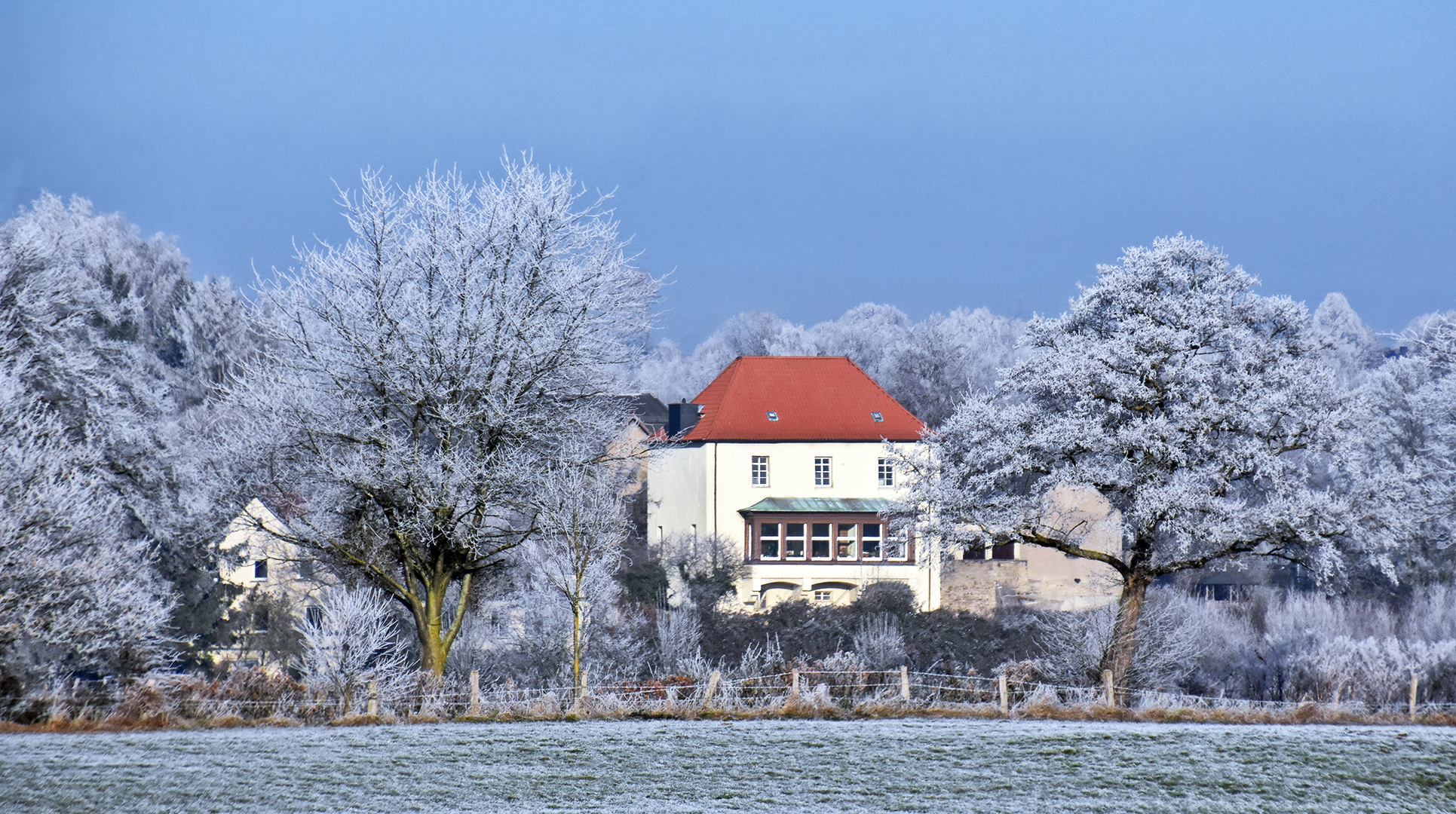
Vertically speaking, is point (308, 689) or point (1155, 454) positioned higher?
point (1155, 454)

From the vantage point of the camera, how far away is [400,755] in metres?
14.0

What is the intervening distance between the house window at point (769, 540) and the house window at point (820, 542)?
1207mm

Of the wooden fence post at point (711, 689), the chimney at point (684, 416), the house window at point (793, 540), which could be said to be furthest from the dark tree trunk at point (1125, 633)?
the chimney at point (684, 416)

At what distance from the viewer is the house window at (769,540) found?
43.4 m

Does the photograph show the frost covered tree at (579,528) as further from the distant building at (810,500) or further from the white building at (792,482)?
the white building at (792,482)

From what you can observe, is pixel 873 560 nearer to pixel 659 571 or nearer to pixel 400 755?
pixel 659 571

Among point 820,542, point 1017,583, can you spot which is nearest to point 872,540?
point 820,542

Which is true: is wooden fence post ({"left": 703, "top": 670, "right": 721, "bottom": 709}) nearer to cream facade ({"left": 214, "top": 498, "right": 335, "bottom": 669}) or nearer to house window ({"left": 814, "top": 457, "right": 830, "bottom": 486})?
cream facade ({"left": 214, "top": 498, "right": 335, "bottom": 669})

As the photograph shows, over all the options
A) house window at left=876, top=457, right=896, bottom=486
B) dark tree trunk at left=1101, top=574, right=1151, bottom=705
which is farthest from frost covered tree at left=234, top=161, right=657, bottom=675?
house window at left=876, top=457, right=896, bottom=486

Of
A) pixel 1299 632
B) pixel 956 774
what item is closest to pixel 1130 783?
pixel 956 774

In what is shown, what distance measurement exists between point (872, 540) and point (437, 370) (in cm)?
2652

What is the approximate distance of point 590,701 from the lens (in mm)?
18203

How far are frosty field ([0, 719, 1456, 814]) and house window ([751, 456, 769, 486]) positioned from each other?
90.4 ft

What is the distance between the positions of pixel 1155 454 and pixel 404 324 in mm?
12021
